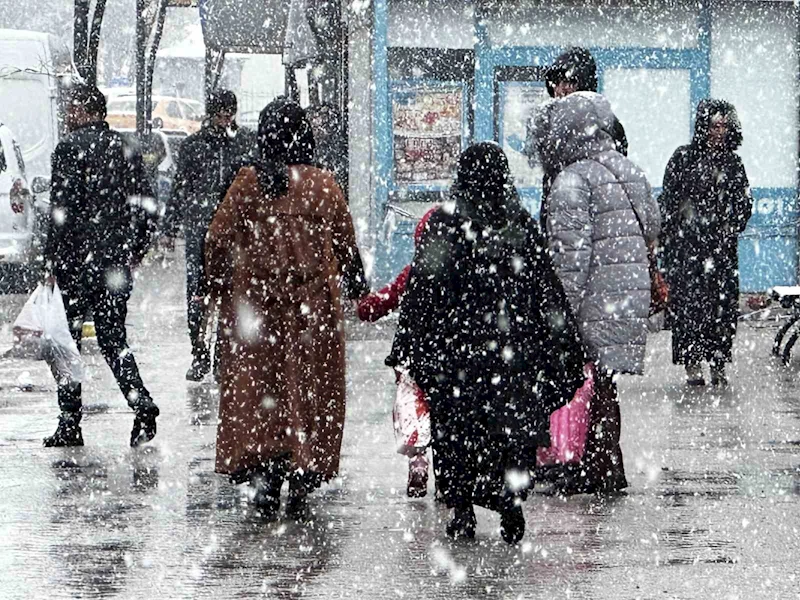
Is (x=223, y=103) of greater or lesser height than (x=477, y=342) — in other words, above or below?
above

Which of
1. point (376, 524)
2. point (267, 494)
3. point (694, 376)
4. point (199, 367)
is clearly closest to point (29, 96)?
point (199, 367)

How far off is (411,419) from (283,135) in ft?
4.11

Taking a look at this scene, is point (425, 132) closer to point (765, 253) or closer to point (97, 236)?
point (765, 253)

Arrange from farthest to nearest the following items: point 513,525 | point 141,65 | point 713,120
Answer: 1. point 141,65
2. point 713,120
3. point 513,525

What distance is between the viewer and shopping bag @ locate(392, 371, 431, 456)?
25.8ft

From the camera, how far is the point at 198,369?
12.6 metres

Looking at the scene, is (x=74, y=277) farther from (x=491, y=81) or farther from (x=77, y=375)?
(x=491, y=81)

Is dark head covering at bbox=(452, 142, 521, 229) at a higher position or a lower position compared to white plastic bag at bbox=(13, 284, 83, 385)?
higher

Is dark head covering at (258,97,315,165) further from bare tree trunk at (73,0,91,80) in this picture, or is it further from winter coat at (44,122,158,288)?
bare tree trunk at (73,0,91,80)

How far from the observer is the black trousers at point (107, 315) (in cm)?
958

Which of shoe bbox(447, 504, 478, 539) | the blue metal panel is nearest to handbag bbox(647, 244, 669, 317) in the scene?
shoe bbox(447, 504, 478, 539)

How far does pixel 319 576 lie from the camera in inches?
264

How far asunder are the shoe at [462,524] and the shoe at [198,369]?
5383mm

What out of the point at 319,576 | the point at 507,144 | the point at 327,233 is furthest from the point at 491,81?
the point at 319,576
